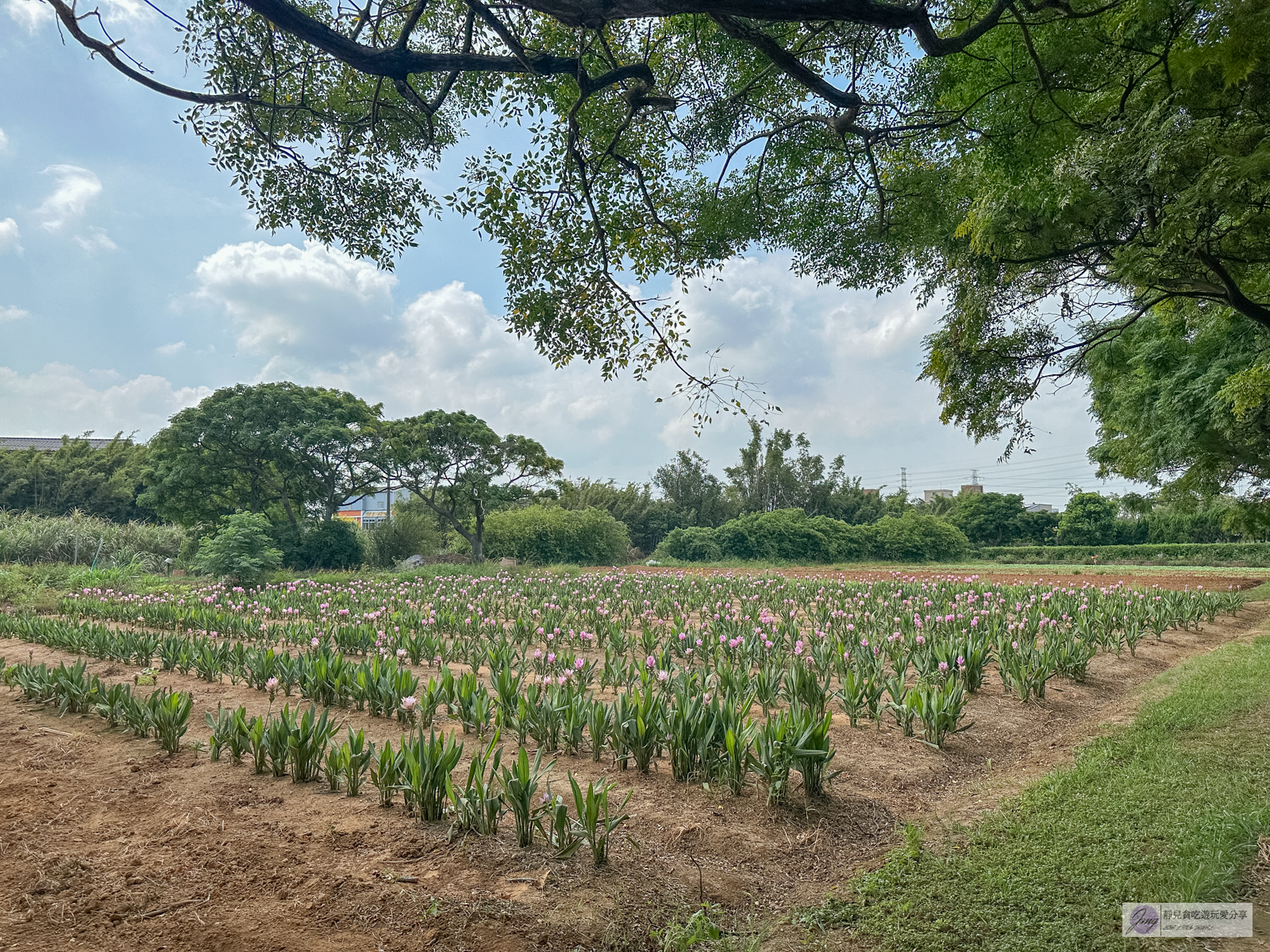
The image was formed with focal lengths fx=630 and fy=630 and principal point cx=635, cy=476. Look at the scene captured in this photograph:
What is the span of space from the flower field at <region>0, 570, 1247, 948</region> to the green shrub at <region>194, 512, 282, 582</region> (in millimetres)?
4493

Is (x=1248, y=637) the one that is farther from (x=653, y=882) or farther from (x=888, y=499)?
(x=888, y=499)

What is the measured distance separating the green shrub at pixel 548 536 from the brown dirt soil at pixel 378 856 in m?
20.6

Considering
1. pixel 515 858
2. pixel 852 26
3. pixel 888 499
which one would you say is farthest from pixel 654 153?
pixel 888 499

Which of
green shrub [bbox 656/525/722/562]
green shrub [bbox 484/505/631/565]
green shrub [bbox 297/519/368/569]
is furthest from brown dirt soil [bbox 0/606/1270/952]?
green shrub [bbox 656/525/722/562]

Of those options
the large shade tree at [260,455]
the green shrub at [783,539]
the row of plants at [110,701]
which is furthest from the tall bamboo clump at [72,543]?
the green shrub at [783,539]

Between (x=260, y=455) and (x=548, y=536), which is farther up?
(x=260, y=455)

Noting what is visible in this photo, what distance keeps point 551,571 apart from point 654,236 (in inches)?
630

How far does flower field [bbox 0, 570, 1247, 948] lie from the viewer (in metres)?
2.52

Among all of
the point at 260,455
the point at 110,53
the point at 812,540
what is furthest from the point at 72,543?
the point at 812,540

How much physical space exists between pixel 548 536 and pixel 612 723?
71.4 feet

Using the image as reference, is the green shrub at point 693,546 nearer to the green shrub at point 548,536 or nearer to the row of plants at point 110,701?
the green shrub at point 548,536

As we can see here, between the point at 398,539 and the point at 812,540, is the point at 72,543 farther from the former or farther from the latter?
the point at 812,540

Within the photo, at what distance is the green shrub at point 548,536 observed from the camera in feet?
80.8

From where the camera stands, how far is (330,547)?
19.8 m
